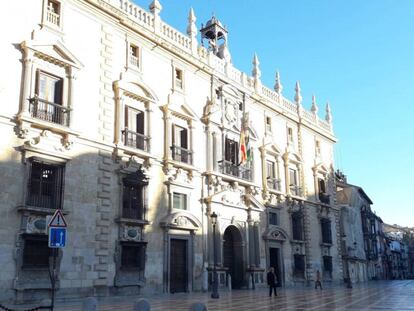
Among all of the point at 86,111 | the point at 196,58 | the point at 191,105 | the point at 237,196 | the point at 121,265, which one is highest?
the point at 196,58

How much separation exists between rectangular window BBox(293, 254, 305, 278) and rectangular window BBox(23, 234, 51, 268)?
1980cm

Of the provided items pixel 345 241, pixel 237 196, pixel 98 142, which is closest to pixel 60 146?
pixel 98 142

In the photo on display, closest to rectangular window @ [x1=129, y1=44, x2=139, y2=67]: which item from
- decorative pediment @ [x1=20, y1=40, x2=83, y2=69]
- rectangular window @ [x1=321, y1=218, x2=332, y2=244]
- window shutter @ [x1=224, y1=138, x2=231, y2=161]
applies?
decorative pediment @ [x1=20, y1=40, x2=83, y2=69]

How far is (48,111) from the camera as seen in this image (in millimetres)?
18844

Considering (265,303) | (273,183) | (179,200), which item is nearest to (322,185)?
(273,183)

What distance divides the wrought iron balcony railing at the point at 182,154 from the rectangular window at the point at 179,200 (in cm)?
173

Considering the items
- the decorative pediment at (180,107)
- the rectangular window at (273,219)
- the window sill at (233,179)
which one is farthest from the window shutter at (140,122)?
the rectangular window at (273,219)

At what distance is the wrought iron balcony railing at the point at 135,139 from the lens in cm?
2192

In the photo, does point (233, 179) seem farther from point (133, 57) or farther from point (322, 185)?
point (322, 185)

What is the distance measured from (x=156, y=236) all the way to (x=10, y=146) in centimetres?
797

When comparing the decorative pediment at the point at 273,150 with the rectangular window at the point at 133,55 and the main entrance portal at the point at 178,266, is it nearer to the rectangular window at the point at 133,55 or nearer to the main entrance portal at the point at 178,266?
the main entrance portal at the point at 178,266

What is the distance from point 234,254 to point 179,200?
6.14m

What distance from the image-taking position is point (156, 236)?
2239cm

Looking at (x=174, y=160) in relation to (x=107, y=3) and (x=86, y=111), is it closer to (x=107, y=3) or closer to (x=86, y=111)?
(x=86, y=111)
